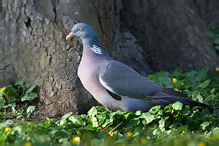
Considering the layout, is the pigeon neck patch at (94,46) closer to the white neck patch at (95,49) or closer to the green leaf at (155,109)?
the white neck patch at (95,49)

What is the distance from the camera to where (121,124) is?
4.19m

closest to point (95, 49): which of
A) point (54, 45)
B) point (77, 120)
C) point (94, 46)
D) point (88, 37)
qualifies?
point (94, 46)

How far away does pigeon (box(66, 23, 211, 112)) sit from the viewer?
4.38 meters

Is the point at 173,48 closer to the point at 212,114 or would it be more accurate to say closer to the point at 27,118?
the point at 212,114

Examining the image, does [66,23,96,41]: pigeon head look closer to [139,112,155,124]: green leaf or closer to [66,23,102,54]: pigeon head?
[66,23,102,54]: pigeon head

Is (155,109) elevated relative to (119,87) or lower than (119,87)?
lower

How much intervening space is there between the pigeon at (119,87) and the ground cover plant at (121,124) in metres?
0.16

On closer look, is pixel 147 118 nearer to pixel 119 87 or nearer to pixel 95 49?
pixel 119 87

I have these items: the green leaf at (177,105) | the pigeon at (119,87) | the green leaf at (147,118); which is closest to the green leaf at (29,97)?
the pigeon at (119,87)

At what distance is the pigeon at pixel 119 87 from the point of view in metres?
4.38

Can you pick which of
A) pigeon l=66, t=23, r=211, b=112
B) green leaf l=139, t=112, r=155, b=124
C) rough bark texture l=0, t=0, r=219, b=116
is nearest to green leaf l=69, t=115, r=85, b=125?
pigeon l=66, t=23, r=211, b=112

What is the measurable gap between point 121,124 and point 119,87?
1.58 ft

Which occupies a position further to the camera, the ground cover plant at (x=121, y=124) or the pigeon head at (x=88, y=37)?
the pigeon head at (x=88, y=37)

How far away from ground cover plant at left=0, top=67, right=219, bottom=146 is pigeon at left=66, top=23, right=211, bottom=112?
0.16 metres
